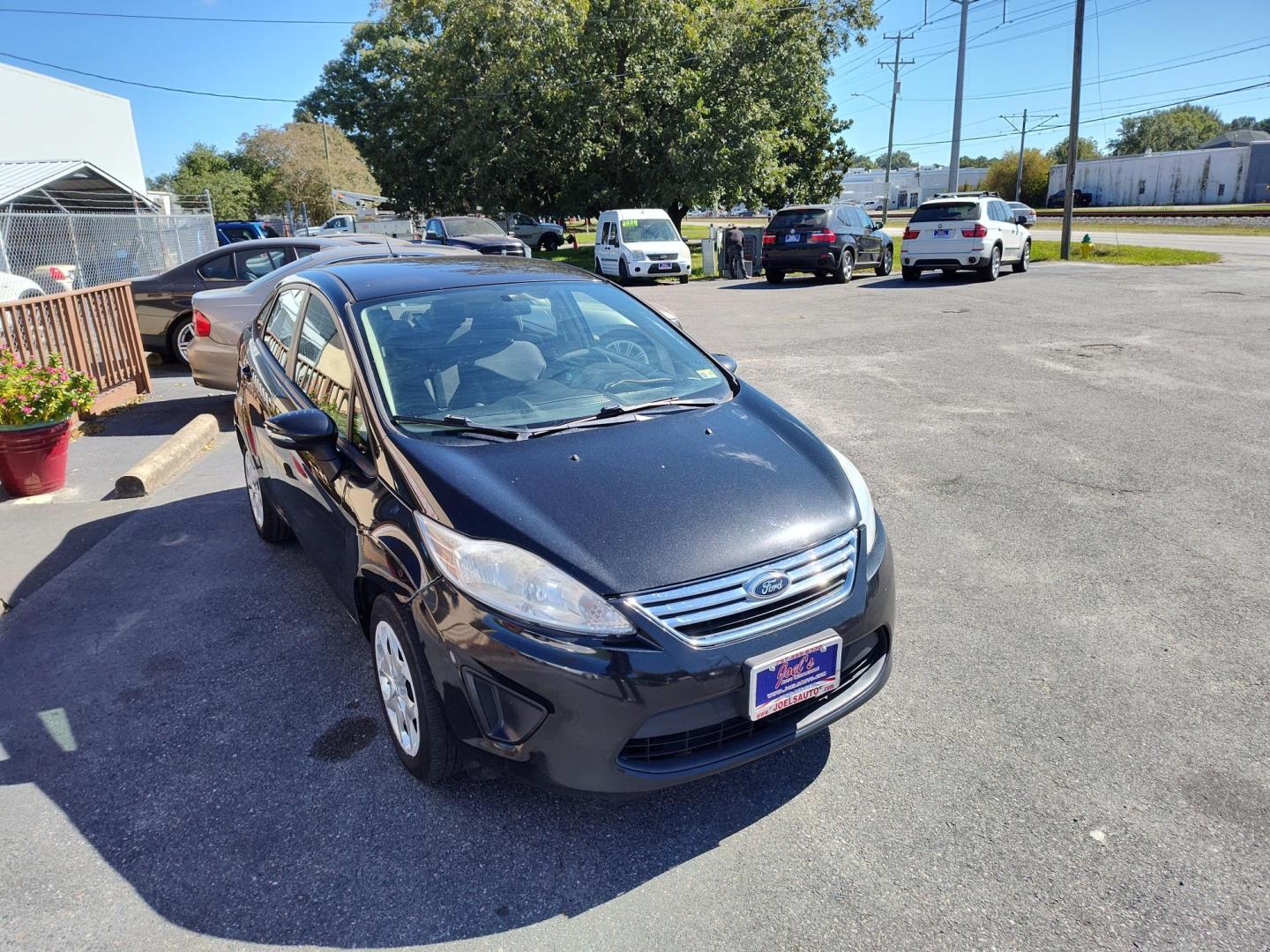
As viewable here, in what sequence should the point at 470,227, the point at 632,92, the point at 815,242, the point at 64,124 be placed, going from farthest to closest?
the point at 64,124 → the point at 632,92 → the point at 470,227 → the point at 815,242

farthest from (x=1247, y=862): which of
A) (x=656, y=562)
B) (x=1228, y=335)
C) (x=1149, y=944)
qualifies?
(x=1228, y=335)

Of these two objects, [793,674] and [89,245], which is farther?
[89,245]

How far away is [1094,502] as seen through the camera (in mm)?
5492

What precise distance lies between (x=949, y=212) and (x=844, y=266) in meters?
2.54

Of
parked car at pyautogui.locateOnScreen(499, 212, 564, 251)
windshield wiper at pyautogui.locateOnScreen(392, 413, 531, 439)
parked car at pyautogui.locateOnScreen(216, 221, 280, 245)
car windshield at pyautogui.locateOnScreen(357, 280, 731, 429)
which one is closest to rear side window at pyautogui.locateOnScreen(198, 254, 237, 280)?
car windshield at pyautogui.locateOnScreen(357, 280, 731, 429)

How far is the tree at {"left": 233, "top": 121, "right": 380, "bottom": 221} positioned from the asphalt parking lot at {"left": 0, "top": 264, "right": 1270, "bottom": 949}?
199 ft

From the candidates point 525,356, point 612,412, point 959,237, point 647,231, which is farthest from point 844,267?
point 612,412

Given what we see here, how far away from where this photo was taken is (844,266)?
20.3 metres

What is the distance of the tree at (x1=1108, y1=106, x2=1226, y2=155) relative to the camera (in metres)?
117

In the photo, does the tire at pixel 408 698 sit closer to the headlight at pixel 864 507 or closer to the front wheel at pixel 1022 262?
the headlight at pixel 864 507

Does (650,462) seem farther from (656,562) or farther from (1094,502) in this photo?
(1094,502)

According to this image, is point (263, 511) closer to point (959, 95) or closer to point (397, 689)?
point (397, 689)

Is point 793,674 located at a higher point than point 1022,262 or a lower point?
higher

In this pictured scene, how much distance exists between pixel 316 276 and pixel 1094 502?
15.8 feet
